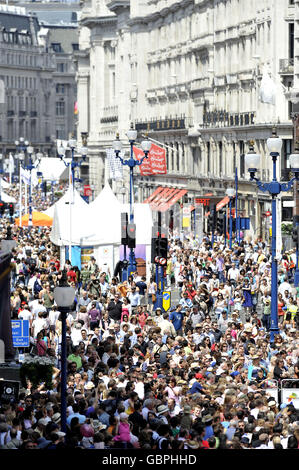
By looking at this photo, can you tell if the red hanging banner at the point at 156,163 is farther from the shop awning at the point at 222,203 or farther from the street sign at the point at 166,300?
the street sign at the point at 166,300

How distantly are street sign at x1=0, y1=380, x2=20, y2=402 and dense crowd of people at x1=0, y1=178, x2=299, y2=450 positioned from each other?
12 cm

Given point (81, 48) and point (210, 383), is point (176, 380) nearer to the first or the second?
point (210, 383)

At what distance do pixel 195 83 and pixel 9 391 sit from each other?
70.2m

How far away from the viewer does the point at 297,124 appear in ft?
217

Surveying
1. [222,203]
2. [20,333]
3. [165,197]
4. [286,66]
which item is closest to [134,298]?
[20,333]

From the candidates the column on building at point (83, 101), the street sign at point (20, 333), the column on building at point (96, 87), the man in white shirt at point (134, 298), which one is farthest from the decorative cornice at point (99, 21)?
the street sign at point (20, 333)

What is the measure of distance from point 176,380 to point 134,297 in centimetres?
1488

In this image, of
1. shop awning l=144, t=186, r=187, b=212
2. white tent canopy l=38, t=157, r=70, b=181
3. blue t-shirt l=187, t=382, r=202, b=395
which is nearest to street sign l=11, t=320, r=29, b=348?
blue t-shirt l=187, t=382, r=202, b=395

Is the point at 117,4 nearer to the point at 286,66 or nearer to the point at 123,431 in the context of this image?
the point at 286,66

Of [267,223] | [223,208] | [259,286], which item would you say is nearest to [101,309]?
[259,286]

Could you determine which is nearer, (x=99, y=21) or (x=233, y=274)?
(x=233, y=274)

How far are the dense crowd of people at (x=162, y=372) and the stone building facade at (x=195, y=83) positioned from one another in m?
27.8

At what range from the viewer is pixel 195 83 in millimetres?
90750

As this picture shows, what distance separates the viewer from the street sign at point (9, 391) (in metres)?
21.4
